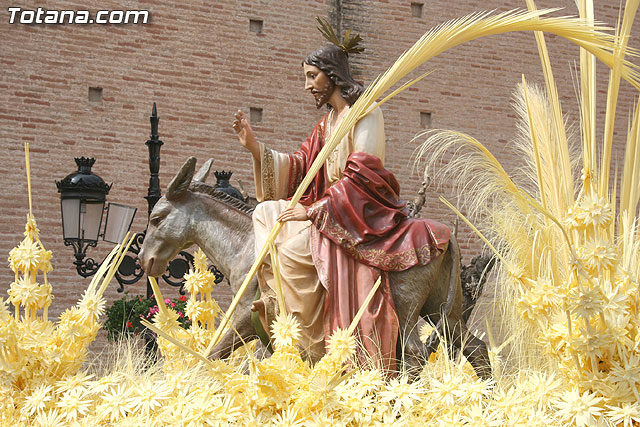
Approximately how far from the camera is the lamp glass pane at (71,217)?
19.6 feet

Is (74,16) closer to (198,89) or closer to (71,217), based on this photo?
(198,89)

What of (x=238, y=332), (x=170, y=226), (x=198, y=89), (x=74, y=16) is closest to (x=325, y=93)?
(x=170, y=226)

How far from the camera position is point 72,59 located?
974 centimetres

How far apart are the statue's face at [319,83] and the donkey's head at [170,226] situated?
62 centimetres

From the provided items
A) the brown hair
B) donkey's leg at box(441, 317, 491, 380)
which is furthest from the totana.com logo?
donkey's leg at box(441, 317, 491, 380)

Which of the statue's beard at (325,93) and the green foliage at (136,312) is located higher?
the statue's beard at (325,93)

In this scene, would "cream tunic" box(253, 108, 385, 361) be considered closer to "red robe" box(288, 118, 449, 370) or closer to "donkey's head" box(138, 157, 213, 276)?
"red robe" box(288, 118, 449, 370)

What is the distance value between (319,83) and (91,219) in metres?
2.86

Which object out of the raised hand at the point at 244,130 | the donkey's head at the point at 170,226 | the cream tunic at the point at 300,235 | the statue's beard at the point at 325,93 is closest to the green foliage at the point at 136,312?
the donkey's head at the point at 170,226

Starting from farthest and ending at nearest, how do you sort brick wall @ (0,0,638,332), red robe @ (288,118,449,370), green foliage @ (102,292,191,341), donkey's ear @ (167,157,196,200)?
brick wall @ (0,0,638,332)
green foliage @ (102,292,191,341)
donkey's ear @ (167,157,196,200)
red robe @ (288,118,449,370)

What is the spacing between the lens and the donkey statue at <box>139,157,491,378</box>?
3584 millimetres

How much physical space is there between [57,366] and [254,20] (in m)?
8.27

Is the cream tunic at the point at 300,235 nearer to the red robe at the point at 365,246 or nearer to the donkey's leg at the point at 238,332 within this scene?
the red robe at the point at 365,246

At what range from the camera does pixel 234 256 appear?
392 cm
